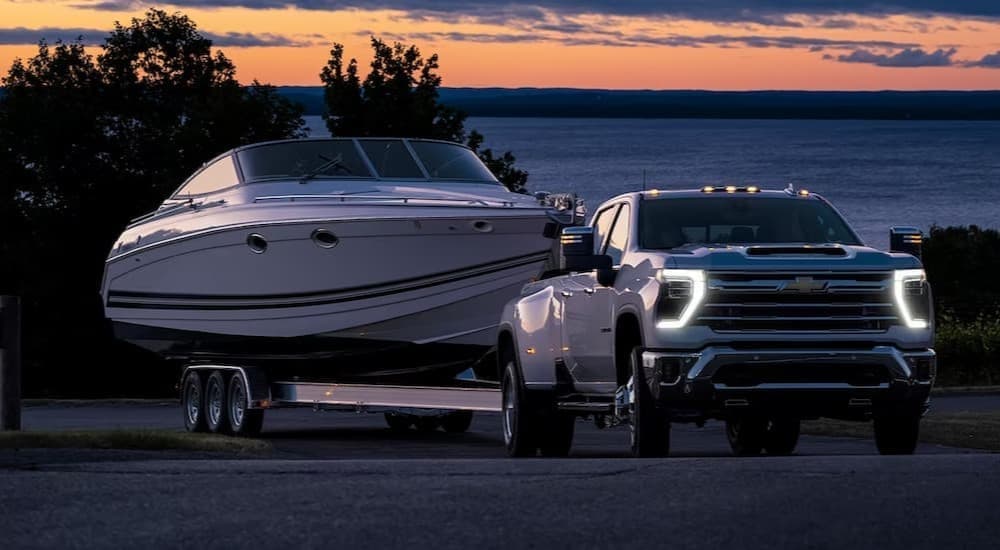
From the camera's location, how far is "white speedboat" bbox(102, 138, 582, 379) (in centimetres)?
2095

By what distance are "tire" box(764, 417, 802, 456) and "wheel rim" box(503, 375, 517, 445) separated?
2.28m

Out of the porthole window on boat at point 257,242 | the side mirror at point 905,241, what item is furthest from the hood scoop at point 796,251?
the porthole window on boat at point 257,242

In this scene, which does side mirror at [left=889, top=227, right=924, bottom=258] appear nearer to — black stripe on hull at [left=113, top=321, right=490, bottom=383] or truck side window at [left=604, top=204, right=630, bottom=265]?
truck side window at [left=604, top=204, right=630, bottom=265]

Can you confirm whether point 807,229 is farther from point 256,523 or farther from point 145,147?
point 145,147

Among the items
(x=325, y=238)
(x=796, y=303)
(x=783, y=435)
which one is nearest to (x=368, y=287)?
(x=325, y=238)

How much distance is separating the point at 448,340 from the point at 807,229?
6.16 metres

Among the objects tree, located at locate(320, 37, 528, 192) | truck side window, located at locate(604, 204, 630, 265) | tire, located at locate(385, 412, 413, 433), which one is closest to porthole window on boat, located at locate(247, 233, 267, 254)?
tire, located at locate(385, 412, 413, 433)

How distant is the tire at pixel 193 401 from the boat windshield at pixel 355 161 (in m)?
2.62

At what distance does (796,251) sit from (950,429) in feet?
25.2

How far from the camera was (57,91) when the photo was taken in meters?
66.4

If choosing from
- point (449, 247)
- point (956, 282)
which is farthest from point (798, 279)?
point (956, 282)

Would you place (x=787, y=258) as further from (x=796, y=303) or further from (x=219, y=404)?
(x=219, y=404)

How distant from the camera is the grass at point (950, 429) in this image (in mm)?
19953

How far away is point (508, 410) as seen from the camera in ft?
57.0
